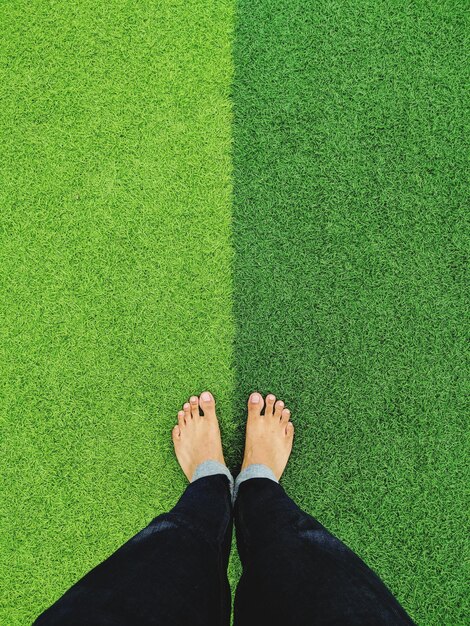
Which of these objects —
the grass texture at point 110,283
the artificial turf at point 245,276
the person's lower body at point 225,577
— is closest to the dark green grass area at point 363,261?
the artificial turf at point 245,276

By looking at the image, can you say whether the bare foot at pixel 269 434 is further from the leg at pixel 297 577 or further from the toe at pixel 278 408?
the leg at pixel 297 577

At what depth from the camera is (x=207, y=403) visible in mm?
1531

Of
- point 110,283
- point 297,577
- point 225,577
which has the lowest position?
point 225,577

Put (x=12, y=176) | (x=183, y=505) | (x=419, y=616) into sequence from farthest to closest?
(x=12, y=176) < (x=419, y=616) < (x=183, y=505)

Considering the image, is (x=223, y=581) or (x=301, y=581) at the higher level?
(x=301, y=581)

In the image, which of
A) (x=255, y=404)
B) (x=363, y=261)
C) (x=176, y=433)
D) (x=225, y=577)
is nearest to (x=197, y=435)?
(x=176, y=433)

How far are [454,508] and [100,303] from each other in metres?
1.36

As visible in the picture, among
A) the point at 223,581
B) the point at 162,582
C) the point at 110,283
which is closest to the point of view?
the point at 162,582

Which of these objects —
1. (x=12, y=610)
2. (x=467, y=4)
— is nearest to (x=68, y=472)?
(x=12, y=610)

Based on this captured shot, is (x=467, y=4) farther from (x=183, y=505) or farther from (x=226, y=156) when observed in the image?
(x=183, y=505)

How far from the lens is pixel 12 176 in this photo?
5.26 feet

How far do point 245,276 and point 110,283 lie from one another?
0.46 m

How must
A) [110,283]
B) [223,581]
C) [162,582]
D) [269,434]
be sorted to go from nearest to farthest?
[162,582]
[223,581]
[269,434]
[110,283]

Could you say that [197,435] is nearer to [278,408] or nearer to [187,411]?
[187,411]
